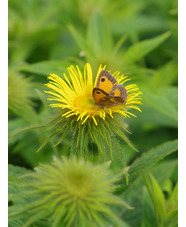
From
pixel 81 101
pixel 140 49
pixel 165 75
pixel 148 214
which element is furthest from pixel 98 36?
pixel 148 214

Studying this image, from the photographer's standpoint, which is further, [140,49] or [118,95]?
[140,49]

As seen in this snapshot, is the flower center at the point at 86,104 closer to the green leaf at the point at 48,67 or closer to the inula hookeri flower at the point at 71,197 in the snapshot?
the inula hookeri flower at the point at 71,197

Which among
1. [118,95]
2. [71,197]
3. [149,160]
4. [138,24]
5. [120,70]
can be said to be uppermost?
[138,24]

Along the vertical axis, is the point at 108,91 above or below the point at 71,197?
above

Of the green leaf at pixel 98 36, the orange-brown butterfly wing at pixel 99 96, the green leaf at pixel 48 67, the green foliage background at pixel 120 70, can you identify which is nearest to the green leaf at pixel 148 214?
the green foliage background at pixel 120 70

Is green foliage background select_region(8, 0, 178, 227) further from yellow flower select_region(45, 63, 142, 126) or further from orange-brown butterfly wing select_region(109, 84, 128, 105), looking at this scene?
orange-brown butterfly wing select_region(109, 84, 128, 105)

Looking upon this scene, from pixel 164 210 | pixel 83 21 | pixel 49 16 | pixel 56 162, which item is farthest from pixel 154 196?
pixel 49 16

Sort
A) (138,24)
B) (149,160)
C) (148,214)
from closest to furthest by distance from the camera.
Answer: (149,160), (148,214), (138,24)

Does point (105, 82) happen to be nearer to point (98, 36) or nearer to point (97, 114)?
point (97, 114)
